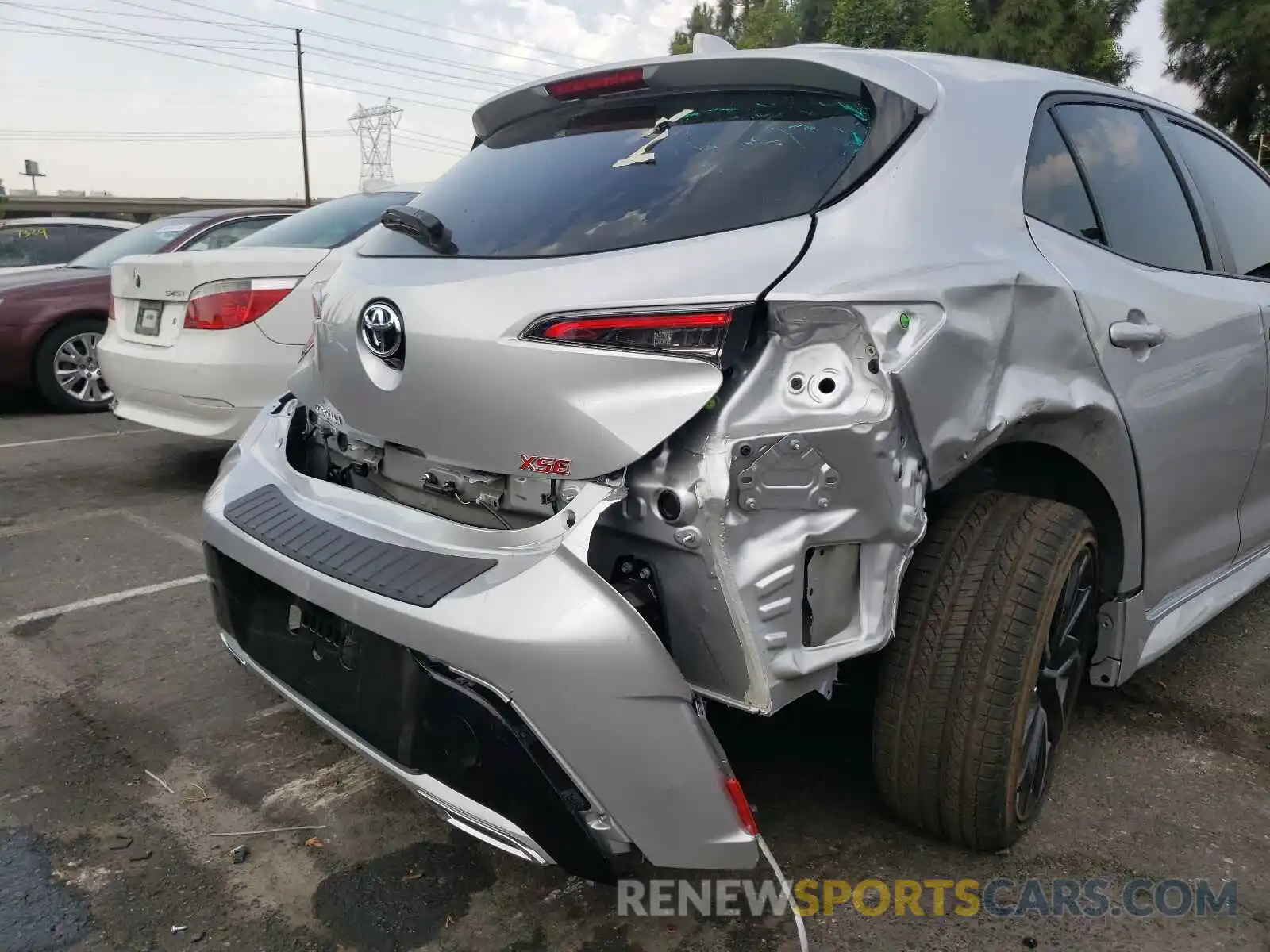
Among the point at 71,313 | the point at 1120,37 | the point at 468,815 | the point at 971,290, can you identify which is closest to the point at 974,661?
the point at 971,290

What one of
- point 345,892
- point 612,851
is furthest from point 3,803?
point 612,851

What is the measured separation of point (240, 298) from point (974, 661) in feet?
12.8

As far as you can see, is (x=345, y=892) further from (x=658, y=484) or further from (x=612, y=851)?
(x=658, y=484)

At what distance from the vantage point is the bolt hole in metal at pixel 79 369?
7.73 metres

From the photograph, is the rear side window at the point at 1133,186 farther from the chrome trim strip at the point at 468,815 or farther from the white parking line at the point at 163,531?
the white parking line at the point at 163,531

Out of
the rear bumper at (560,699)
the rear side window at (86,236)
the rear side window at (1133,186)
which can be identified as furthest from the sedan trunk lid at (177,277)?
the rear side window at (86,236)

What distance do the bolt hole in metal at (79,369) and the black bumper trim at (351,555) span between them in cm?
630

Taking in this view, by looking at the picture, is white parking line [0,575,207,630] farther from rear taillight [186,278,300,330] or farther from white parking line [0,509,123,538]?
rear taillight [186,278,300,330]

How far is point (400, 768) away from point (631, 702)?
0.52m

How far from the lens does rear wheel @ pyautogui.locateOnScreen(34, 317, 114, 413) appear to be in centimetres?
766

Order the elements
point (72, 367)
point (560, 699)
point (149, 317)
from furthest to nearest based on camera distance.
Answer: point (72, 367)
point (149, 317)
point (560, 699)

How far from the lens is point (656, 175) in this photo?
2.14 meters

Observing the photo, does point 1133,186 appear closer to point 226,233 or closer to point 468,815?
point 468,815

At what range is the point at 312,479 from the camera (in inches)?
93.7
